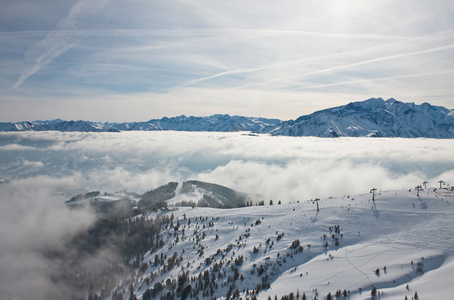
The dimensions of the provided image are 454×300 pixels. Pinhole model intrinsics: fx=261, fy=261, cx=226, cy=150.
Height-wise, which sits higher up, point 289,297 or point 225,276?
point 289,297

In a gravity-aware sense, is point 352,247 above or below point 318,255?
above

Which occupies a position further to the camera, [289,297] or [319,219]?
[319,219]

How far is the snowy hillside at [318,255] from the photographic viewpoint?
8888cm

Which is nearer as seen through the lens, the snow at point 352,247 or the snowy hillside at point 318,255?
the snow at point 352,247

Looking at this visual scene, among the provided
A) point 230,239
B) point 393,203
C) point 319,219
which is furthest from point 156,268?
point 393,203

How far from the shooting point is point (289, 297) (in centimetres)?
8850

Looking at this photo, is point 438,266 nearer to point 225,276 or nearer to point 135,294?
point 225,276

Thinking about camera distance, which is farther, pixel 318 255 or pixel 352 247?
pixel 318 255

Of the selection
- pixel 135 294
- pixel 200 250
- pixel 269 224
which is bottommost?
pixel 135 294

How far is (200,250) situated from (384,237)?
106m

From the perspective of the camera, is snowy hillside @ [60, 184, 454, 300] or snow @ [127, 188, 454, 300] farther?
snowy hillside @ [60, 184, 454, 300]

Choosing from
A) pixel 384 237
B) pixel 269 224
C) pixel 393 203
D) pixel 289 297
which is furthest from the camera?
pixel 269 224

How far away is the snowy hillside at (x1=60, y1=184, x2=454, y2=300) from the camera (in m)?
88.9

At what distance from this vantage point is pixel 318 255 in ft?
393
